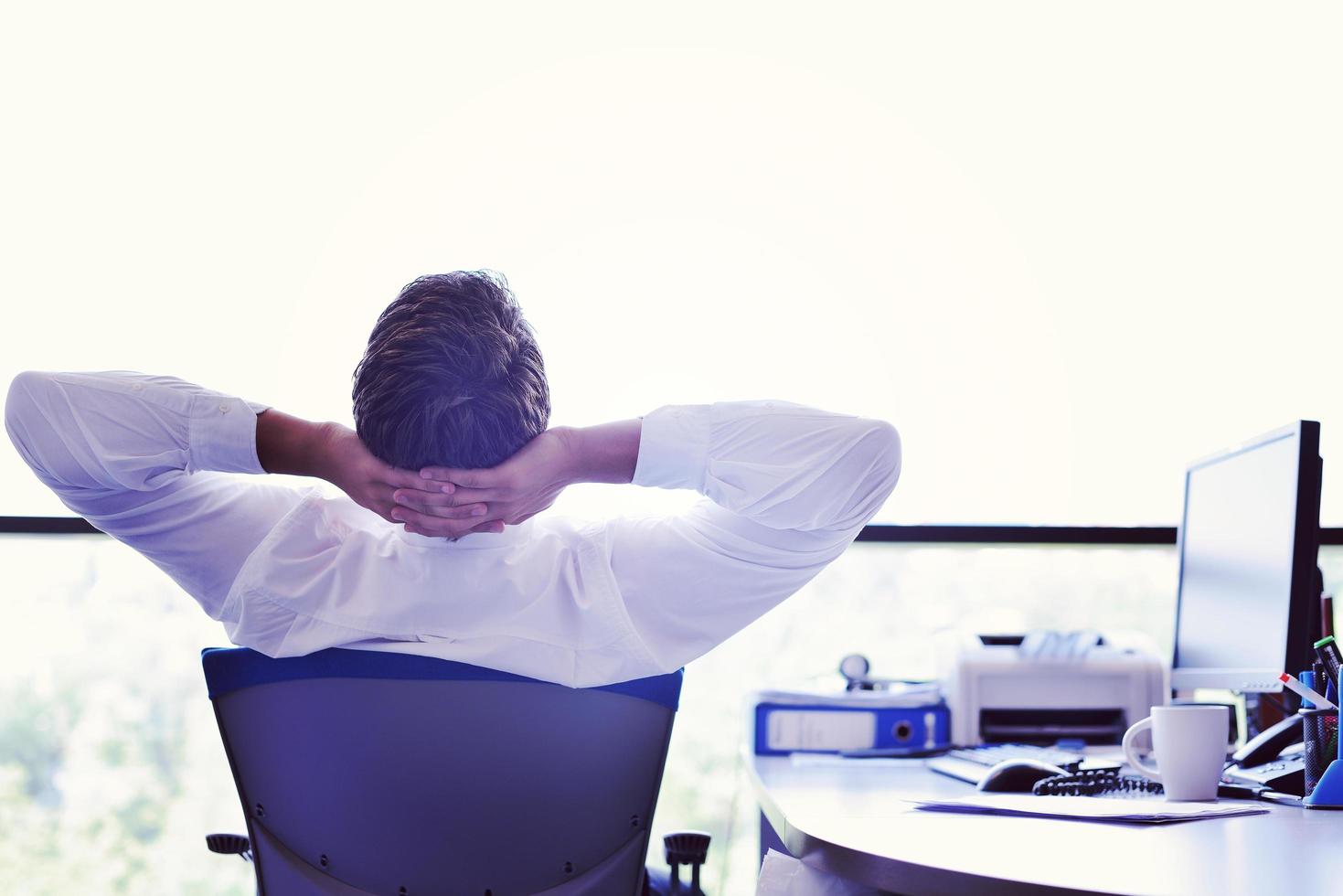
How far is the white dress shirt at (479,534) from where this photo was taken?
41.6 inches

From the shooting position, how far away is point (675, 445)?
116 centimetres

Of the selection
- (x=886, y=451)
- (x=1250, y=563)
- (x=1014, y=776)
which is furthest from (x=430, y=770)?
(x=1250, y=563)

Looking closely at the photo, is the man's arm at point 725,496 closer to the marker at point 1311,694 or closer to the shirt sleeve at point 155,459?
the shirt sleeve at point 155,459

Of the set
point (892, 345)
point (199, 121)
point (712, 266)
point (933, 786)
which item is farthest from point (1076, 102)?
point (199, 121)

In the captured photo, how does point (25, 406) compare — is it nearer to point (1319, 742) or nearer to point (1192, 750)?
point (1192, 750)

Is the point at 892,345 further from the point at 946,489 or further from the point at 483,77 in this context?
the point at 483,77

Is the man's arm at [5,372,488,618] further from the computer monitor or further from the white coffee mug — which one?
the computer monitor

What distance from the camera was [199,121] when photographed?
2381 mm

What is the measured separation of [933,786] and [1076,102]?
170 centimetres

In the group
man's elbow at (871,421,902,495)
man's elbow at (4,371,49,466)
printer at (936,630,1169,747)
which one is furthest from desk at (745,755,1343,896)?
man's elbow at (4,371,49,466)

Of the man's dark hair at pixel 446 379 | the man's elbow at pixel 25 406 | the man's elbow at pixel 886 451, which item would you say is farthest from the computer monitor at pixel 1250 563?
the man's elbow at pixel 25 406

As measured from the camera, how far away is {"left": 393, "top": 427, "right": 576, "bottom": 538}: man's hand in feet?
3.31

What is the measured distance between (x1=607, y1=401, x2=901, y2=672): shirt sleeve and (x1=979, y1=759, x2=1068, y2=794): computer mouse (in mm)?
434

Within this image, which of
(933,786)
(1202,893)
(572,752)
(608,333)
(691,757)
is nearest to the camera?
(1202,893)
